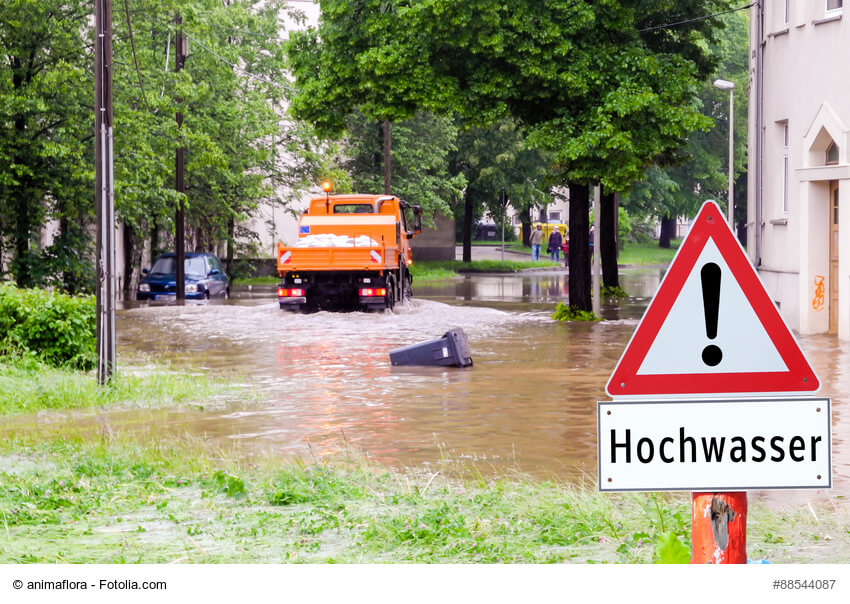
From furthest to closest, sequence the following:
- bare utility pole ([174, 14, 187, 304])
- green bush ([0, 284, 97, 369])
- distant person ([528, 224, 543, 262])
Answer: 1. distant person ([528, 224, 543, 262])
2. bare utility pole ([174, 14, 187, 304])
3. green bush ([0, 284, 97, 369])

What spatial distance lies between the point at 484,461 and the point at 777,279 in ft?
53.2

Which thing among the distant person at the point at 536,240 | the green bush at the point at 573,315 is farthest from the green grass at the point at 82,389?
the distant person at the point at 536,240

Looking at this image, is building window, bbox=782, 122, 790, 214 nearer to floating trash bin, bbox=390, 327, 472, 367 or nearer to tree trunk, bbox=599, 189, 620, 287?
floating trash bin, bbox=390, 327, 472, 367

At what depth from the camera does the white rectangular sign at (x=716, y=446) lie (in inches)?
147

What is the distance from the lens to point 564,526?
22.6 ft

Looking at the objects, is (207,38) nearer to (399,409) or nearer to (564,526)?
(399,409)

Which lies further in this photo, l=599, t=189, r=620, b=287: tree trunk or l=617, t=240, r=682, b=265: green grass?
l=617, t=240, r=682, b=265: green grass

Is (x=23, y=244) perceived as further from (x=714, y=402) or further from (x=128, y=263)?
(x=714, y=402)

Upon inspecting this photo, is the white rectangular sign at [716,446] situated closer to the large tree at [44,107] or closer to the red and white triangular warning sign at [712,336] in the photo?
the red and white triangular warning sign at [712,336]

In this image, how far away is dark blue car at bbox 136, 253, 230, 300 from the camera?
3434 cm

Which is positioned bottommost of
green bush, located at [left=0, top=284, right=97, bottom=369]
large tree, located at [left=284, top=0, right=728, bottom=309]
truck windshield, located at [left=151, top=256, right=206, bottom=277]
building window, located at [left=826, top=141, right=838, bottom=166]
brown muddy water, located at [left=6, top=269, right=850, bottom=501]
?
brown muddy water, located at [left=6, top=269, right=850, bottom=501]

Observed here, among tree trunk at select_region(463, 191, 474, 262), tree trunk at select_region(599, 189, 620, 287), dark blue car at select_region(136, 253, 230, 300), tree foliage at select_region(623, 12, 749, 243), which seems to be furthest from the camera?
tree foliage at select_region(623, 12, 749, 243)

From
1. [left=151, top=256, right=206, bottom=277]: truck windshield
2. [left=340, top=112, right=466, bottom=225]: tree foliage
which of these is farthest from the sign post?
[left=340, top=112, right=466, bottom=225]: tree foliage

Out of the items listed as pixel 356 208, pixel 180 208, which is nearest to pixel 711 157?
pixel 356 208
